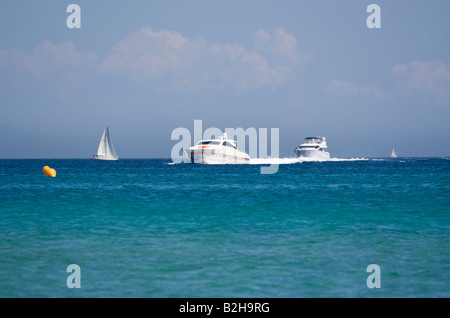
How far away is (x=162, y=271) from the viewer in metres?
11.0

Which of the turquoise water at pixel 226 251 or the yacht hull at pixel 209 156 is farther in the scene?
the yacht hull at pixel 209 156

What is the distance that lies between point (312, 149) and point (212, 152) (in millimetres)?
51601

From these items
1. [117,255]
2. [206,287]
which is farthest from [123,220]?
[206,287]

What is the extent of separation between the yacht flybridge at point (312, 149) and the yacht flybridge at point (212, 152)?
43.9 m

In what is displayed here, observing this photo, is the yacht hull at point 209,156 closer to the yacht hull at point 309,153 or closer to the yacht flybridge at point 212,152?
the yacht flybridge at point 212,152

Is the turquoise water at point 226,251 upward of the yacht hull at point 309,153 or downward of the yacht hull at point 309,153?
downward

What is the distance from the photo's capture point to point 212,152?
277 feet

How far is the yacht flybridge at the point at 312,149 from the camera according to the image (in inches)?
5069

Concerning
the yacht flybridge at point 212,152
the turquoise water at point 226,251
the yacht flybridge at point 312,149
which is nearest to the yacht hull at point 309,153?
the yacht flybridge at point 312,149

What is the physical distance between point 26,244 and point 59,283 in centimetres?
506

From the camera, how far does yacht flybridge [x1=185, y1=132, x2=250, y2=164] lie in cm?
8462

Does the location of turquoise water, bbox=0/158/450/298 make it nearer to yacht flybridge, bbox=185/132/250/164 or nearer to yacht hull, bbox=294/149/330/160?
yacht flybridge, bbox=185/132/250/164

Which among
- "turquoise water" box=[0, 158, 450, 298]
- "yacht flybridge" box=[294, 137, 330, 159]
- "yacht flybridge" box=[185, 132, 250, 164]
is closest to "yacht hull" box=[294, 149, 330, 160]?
"yacht flybridge" box=[294, 137, 330, 159]
